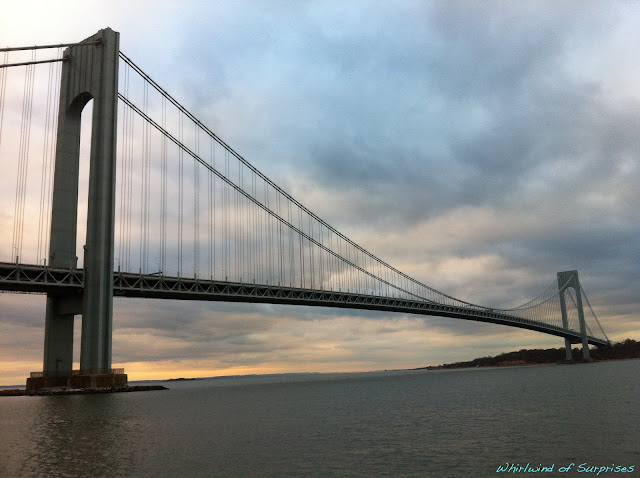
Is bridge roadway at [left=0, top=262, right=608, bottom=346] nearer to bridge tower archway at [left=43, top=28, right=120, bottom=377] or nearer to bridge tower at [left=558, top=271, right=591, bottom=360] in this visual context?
bridge tower archway at [left=43, top=28, right=120, bottom=377]

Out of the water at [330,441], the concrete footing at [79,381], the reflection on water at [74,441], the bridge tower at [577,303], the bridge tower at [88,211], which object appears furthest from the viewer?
the bridge tower at [577,303]

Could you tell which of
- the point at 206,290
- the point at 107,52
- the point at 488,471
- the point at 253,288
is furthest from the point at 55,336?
the point at 488,471

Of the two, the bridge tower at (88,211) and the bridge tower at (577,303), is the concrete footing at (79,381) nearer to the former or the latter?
the bridge tower at (88,211)

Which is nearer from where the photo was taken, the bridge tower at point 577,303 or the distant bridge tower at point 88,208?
the distant bridge tower at point 88,208

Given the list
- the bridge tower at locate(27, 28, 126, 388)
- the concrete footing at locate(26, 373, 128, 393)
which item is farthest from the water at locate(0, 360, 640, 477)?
the bridge tower at locate(27, 28, 126, 388)

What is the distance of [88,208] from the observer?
47.8 meters

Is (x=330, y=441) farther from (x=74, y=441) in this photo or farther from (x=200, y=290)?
(x=200, y=290)

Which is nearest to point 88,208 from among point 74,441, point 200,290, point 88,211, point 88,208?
point 88,208

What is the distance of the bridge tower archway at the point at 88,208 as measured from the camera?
1816 inches

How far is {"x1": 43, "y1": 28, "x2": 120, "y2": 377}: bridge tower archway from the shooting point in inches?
1816

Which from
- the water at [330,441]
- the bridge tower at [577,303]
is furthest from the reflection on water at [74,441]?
the bridge tower at [577,303]

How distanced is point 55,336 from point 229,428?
29.5m

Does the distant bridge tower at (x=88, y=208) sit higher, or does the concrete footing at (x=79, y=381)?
the distant bridge tower at (x=88, y=208)

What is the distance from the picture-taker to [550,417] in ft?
79.9
